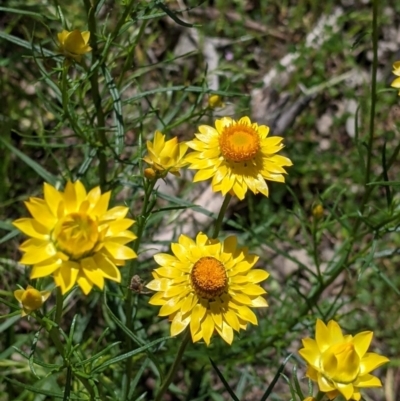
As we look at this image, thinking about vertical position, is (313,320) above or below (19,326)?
above

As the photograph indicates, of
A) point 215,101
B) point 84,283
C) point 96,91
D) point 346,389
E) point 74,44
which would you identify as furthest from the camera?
point 215,101

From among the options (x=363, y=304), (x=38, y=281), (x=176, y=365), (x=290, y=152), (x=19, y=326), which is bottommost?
(x=363, y=304)

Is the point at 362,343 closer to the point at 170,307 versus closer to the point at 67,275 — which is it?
the point at 170,307

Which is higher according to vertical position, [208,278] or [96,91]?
[96,91]

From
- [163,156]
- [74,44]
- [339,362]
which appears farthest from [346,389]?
[74,44]

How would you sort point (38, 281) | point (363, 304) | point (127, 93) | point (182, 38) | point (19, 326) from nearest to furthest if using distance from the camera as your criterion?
point (38, 281) < point (19, 326) < point (363, 304) < point (127, 93) < point (182, 38)

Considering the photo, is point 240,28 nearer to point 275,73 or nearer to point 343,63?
point 275,73

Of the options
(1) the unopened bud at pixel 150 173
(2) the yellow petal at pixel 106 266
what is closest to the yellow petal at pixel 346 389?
(2) the yellow petal at pixel 106 266

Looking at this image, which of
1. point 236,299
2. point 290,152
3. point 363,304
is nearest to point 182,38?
point 290,152
